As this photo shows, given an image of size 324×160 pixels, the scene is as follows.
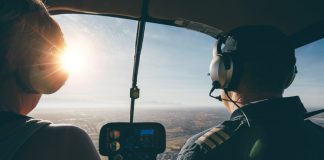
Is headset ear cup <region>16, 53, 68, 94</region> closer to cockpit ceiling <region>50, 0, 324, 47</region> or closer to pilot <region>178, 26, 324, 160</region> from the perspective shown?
pilot <region>178, 26, 324, 160</region>

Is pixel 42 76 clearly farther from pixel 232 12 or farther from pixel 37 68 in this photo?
pixel 232 12

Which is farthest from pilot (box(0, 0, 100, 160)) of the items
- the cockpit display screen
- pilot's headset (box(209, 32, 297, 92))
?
pilot's headset (box(209, 32, 297, 92))

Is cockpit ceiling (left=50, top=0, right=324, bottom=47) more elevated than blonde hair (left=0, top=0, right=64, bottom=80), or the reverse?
cockpit ceiling (left=50, top=0, right=324, bottom=47)

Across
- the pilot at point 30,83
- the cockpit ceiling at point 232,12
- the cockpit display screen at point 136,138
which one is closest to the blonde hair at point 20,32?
the pilot at point 30,83

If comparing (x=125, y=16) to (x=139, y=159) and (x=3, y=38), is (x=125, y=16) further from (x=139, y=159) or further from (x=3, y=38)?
(x=3, y=38)

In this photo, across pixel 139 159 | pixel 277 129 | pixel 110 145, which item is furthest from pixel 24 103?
pixel 277 129

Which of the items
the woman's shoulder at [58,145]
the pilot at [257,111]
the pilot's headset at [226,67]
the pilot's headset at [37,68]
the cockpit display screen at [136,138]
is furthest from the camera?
the cockpit display screen at [136,138]

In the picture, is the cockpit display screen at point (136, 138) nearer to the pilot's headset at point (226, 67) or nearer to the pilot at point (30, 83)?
the pilot's headset at point (226, 67)
